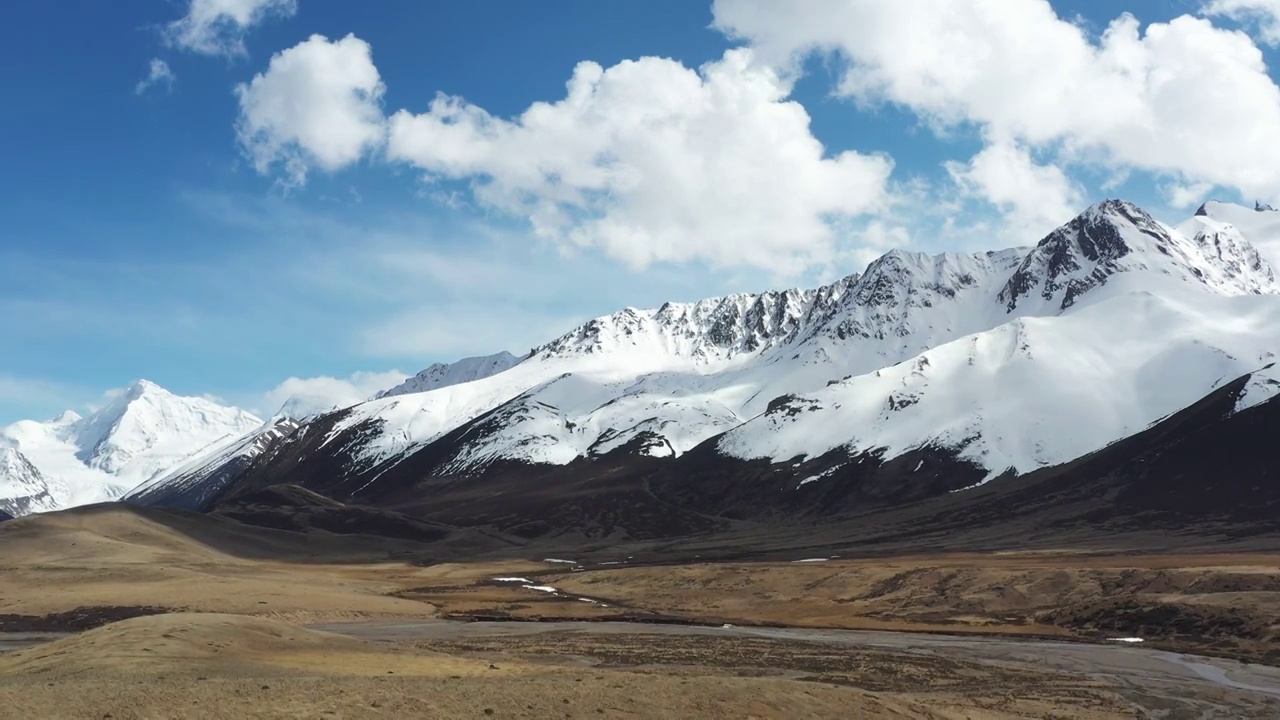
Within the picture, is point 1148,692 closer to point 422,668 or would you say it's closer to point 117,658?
point 422,668

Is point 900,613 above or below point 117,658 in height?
below

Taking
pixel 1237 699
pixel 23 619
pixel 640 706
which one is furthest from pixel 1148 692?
pixel 23 619

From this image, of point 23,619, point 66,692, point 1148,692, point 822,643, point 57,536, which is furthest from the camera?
point 57,536

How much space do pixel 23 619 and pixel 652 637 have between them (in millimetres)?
58484

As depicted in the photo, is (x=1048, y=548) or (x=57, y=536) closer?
(x=57, y=536)

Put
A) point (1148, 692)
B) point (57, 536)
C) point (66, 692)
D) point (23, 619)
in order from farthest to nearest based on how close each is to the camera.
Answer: point (57, 536), point (23, 619), point (1148, 692), point (66, 692)

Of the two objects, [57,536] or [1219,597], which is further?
[57,536]

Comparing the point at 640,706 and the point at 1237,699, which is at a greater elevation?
the point at 640,706

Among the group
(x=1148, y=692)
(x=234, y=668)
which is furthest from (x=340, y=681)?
(x=1148, y=692)

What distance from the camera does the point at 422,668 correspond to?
52.1 m

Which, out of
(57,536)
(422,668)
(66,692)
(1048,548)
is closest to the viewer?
(66,692)

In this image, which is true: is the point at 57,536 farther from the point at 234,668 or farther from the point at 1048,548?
the point at 1048,548

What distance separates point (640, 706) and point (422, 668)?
17.9 meters

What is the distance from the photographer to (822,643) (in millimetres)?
79125
